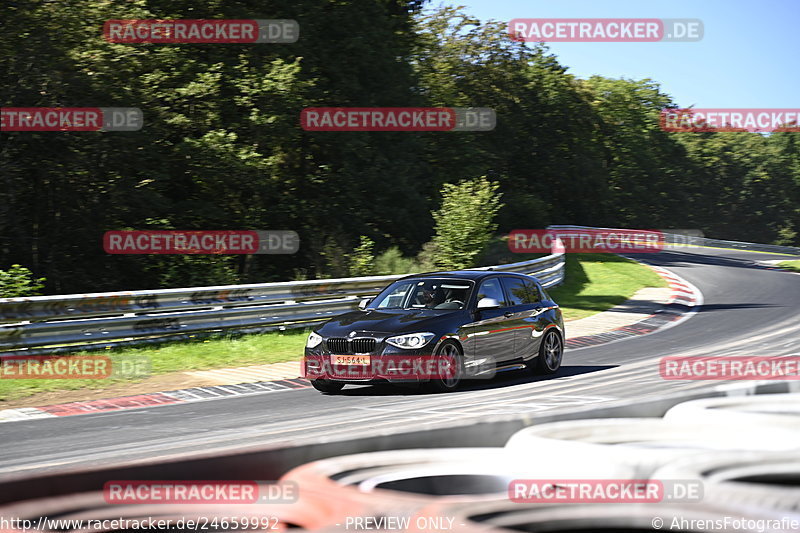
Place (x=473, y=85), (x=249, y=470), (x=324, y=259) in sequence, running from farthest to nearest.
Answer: (x=473, y=85) → (x=324, y=259) → (x=249, y=470)

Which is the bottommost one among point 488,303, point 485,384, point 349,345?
point 485,384

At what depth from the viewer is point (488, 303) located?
12.4m

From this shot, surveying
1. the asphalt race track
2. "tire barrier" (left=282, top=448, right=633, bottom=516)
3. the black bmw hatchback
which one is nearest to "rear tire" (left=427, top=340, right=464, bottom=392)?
the black bmw hatchback

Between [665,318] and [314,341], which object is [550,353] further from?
[665,318]

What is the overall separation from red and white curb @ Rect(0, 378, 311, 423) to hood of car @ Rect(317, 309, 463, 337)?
1.17 metres

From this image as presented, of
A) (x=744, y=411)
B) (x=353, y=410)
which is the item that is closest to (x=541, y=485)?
(x=744, y=411)

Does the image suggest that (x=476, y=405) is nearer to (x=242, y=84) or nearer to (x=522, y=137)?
(x=242, y=84)

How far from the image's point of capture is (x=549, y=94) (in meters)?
64.4

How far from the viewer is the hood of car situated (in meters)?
11.4

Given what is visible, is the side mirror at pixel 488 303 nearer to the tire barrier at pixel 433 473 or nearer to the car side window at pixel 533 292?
the car side window at pixel 533 292

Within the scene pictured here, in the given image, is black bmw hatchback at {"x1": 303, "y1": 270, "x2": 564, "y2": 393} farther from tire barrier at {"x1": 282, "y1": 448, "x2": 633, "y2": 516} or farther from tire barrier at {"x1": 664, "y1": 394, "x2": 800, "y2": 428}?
tire barrier at {"x1": 282, "y1": 448, "x2": 633, "y2": 516}

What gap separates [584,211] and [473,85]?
15.6m

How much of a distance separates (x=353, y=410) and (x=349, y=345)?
4.12 feet

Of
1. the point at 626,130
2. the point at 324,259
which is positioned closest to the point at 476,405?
the point at 324,259
